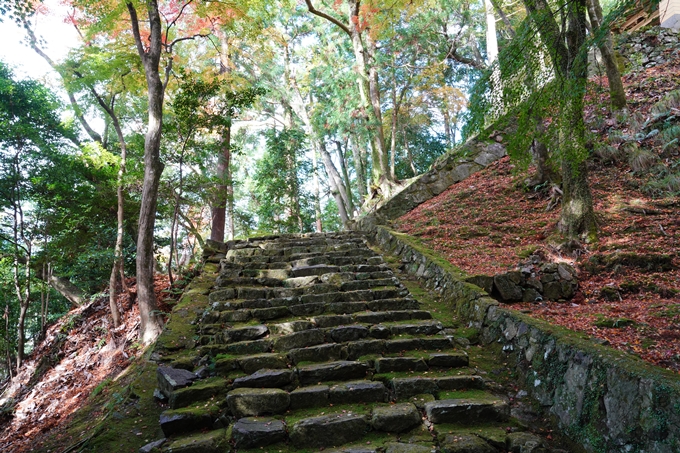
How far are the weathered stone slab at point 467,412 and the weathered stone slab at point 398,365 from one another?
68 centimetres

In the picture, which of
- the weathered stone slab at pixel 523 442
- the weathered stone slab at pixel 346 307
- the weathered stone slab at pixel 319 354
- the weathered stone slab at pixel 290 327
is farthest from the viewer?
the weathered stone slab at pixel 346 307

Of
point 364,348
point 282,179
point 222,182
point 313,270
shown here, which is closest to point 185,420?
point 364,348

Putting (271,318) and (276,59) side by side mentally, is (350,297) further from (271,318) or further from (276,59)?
(276,59)

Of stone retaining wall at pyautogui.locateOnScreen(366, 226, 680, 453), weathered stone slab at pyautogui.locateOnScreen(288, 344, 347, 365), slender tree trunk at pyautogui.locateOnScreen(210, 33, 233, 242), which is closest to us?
stone retaining wall at pyautogui.locateOnScreen(366, 226, 680, 453)

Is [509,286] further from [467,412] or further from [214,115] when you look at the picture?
[214,115]

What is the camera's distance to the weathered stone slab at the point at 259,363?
4.25 metres

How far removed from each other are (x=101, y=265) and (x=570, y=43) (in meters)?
9.91

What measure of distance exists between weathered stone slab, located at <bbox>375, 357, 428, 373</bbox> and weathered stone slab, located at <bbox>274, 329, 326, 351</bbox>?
32.9 inches

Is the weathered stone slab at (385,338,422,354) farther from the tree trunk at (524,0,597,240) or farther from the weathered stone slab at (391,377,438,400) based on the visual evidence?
the tree trunk at (524,0,597,240)

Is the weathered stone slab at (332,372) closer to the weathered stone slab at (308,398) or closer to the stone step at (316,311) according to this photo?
the weathered stone slab at (308,398)

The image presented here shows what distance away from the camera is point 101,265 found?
28.4 ft

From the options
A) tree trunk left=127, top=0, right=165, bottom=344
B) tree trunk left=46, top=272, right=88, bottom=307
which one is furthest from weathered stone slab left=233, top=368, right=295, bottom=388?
tree trunk left=46, top=272, right=88, bottom=307

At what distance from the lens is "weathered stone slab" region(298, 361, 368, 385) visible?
405 centimetres

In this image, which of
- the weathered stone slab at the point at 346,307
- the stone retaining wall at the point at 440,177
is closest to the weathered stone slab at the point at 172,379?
the weathered stone slab at the point at 346,307
